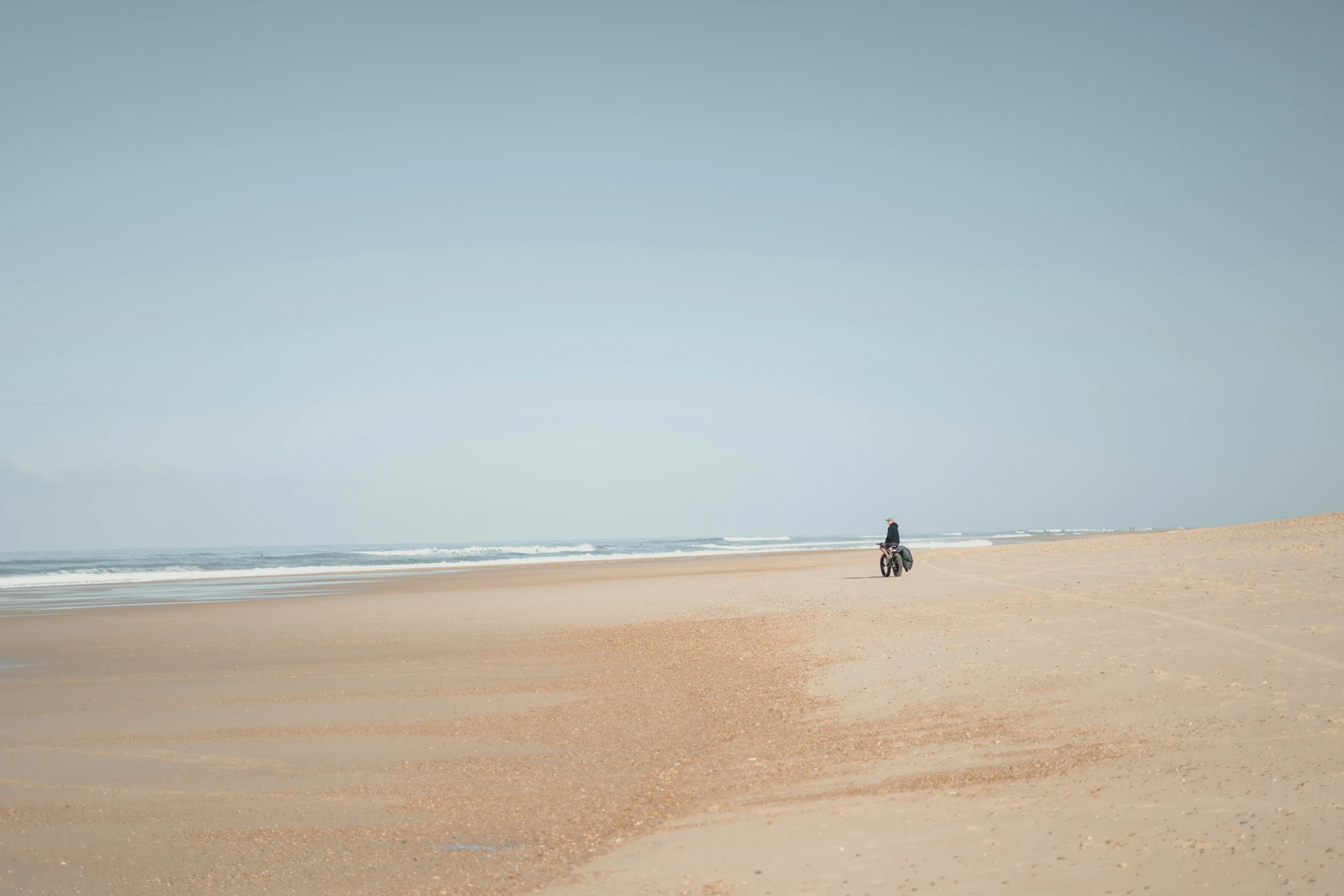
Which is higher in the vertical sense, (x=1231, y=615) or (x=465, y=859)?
(x=1231, y=615)

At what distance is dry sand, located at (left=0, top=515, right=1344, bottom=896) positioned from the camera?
5637mm

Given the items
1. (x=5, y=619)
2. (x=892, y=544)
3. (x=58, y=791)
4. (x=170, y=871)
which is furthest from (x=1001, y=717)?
(x=5, y=619)

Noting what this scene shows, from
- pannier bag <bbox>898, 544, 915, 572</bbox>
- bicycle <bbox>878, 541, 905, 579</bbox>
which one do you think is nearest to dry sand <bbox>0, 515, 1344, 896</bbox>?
bicycle <bbox>878, 541, 905, 579</bbox>

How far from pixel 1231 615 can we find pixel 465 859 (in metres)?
12.1

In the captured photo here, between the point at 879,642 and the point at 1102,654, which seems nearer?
the point at 1102,654

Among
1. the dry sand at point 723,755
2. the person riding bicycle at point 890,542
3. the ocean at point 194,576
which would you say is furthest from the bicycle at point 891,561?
the ocean at point 194,576

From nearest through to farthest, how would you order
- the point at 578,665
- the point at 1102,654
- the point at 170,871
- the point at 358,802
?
1. the point at 170,871
2. the point at 358,802
3. the point at 1102,654
4. the point at 578,665

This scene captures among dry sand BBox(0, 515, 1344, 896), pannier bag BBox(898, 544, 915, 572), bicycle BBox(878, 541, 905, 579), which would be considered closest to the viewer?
dry sand BBox(0, 515, 1344, 896)

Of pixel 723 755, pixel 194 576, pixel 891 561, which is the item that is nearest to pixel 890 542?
pixel 891 561

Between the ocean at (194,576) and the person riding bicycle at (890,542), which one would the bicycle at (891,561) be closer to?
the person riding bicycle at (890,542)

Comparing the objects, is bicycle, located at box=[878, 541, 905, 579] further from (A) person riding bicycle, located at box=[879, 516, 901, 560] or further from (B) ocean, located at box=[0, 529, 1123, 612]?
(B) ocean, located at box=[0, 529, 1123, 612]

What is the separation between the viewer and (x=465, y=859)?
6082mm

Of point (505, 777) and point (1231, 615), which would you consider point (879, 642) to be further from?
point (505, 777)

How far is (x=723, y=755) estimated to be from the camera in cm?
848
